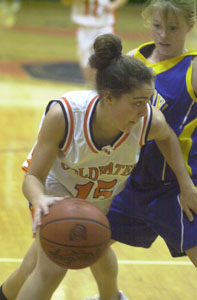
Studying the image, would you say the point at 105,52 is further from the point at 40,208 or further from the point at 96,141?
the point at 40,208

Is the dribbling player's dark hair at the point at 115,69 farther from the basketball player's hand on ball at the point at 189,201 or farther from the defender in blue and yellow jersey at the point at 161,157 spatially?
the basketball player's hand on ball at the point at 189,201

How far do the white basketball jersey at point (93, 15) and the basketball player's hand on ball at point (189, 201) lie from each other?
5922 mm

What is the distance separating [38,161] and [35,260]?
583mm

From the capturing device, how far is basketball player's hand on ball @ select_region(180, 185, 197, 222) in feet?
9.07

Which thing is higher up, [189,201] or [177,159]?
[177,159]

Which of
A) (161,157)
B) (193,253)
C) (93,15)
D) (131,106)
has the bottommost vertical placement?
(93,15)

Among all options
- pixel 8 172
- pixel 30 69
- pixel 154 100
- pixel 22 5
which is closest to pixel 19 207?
pixel 8 172

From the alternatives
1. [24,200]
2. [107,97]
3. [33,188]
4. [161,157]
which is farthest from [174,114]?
[24,200]

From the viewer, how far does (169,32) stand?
2.83 metres

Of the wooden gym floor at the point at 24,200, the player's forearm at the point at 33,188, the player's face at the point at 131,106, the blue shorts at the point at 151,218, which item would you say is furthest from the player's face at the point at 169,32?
the wooden gym floor at the point at 24,200

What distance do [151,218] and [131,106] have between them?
0.69 m

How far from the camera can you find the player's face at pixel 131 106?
8.08 ft

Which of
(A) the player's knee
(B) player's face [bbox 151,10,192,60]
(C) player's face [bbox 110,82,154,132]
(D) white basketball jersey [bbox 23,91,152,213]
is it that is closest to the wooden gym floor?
(A) the player's knee

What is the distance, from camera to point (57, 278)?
101 inches
